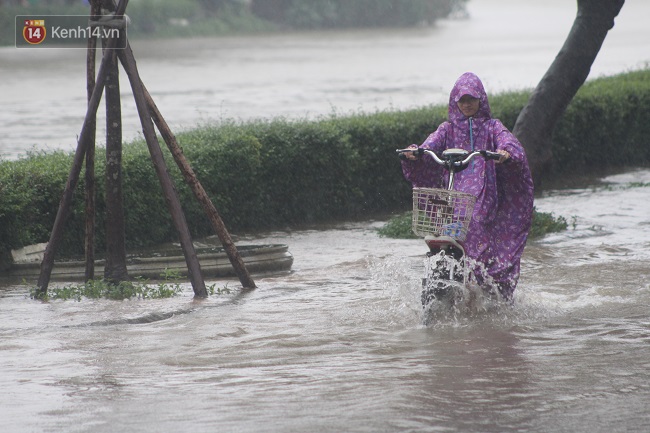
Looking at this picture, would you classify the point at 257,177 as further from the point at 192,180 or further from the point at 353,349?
the point at 353,349

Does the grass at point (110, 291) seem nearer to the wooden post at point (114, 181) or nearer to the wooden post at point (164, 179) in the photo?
the wooden post at point (114, 181)

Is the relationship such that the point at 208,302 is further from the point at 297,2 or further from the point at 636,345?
the point at 297,2

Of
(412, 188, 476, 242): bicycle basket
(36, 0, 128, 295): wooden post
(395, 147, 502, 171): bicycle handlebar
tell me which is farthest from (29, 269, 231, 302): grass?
(395, 147, 502, 171): bicycle handlebar

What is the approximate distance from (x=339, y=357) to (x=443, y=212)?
1.07 metres

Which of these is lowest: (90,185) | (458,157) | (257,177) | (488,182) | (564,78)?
(257,177)

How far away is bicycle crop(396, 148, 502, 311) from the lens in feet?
21.0

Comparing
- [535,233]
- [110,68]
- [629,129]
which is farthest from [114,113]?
[629,129]

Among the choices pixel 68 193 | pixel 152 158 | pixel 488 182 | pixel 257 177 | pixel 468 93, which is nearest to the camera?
pixel 468 93

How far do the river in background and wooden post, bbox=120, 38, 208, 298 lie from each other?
4274mm

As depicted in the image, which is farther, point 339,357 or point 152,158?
point 152,158

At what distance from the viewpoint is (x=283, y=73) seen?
1289 inches

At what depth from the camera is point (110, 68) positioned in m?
8.00

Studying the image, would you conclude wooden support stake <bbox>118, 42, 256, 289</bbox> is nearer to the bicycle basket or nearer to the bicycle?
the bicycle

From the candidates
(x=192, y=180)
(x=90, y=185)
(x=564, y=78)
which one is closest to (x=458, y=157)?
(x=192, y=180)
